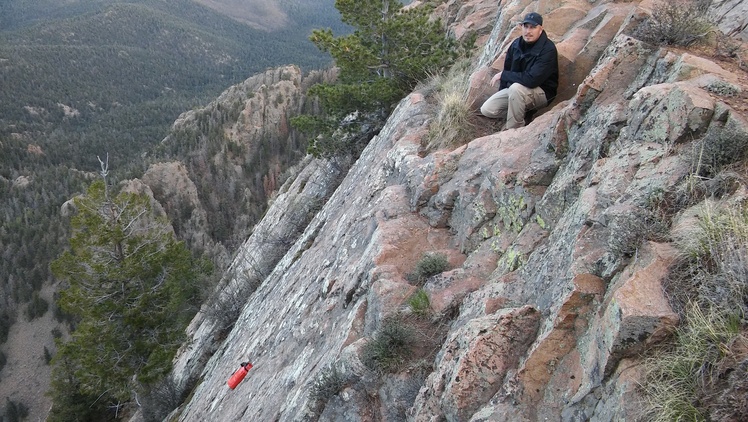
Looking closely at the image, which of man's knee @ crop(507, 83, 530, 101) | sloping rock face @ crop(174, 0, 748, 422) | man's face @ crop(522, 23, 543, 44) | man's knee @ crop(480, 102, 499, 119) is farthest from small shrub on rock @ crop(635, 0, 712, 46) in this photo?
man's knee @ crop(480, 102, 499, 119)

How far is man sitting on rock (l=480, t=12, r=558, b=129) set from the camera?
216 inches

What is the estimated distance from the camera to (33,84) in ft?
343

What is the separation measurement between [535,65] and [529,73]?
11 cm

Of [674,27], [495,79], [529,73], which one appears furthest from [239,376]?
[674,27]

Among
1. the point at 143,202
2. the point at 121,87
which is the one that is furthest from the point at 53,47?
the point at 143,202

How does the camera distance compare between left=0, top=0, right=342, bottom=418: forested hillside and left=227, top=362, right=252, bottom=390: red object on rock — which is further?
left=0, top=0, right=342, bottom=418: forested hillside

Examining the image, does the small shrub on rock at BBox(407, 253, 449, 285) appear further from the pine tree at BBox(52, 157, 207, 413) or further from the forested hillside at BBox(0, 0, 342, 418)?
the forested hillside at BBox(0, 0, 342, 418)

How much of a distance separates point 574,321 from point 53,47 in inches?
Result: 5769

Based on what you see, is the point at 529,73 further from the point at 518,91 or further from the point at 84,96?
the point at 84,96

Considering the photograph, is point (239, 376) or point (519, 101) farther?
point (239, 376)

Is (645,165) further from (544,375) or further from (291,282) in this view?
(291,282)

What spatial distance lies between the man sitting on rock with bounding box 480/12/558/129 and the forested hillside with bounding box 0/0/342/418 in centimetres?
4249

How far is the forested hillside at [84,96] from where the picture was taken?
1844 inches

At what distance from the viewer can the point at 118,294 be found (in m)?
13.2
